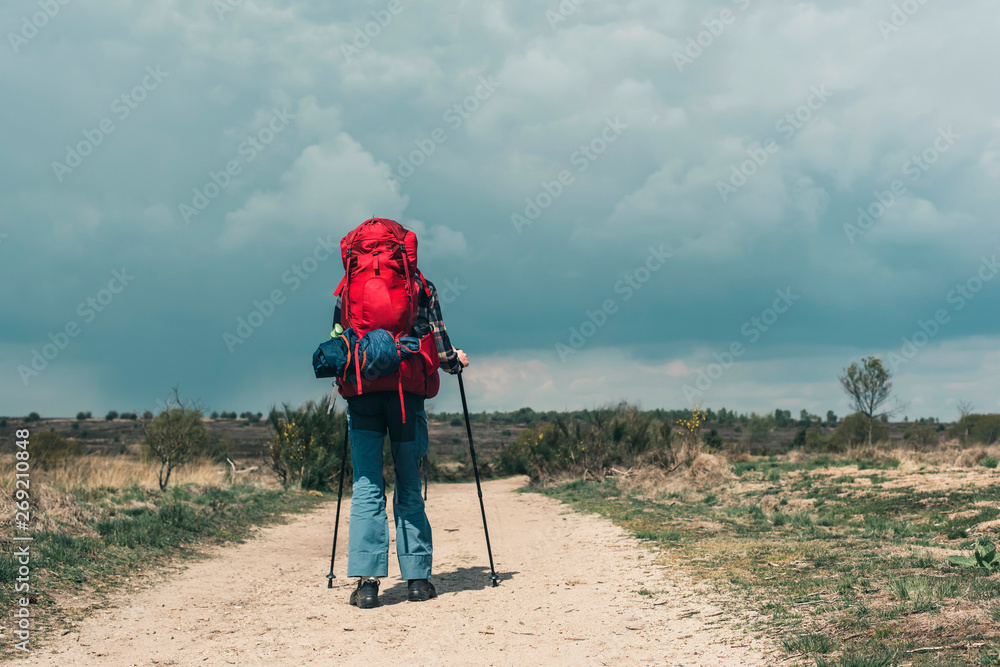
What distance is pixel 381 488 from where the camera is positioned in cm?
482

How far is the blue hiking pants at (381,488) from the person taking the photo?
15.3ft

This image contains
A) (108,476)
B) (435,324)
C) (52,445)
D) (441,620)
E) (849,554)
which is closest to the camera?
(441,620)

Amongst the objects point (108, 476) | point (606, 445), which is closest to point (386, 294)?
point (108, 476)

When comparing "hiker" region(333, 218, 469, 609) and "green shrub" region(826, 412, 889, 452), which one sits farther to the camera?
"green shrub" region(826, 412, 889, 452)

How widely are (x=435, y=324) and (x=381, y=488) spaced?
1.20 m

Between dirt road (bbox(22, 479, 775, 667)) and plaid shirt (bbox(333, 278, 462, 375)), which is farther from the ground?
plaid shirt (bbox(333, 278, 462, 375))

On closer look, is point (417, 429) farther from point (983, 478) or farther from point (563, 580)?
point (983, 478)

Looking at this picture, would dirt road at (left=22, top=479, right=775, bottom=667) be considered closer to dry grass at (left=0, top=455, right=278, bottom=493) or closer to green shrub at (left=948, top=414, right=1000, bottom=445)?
dry grass at (left=0, top=455, right=278, bottom=493)

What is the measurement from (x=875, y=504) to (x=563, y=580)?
615 cm

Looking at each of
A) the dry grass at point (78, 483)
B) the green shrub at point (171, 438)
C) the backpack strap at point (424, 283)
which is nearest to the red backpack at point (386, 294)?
the backpack strap at point (424, 283)

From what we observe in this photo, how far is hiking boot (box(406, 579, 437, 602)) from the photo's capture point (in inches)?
186

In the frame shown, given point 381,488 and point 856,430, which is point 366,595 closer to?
point 381,488

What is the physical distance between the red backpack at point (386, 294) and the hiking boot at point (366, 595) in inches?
49.7

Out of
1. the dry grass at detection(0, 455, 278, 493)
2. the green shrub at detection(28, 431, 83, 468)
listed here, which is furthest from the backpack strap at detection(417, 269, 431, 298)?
the green shrub at detection(28, 431, 83, 468)
